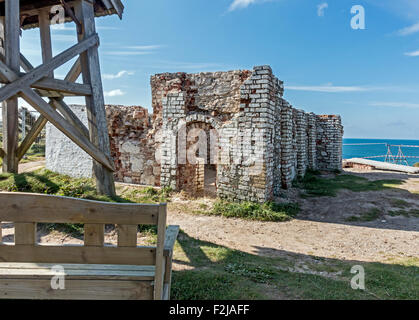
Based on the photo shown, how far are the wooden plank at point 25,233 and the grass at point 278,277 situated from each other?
4.96 feet

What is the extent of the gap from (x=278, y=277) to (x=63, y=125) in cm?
435

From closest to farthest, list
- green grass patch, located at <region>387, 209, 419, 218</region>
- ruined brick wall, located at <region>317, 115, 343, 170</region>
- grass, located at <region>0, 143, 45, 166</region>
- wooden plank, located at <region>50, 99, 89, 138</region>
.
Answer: wooden plank, located at <region>50, 99, 89, 138</region>
green grass patch, located at <region>387, 209, 419, 218</region>
grass, located at <region>0, 143, 45, 166</region>
ruined brick wall, located at <region>317, 115, 343, 170</region>

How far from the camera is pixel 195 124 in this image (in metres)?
7.57

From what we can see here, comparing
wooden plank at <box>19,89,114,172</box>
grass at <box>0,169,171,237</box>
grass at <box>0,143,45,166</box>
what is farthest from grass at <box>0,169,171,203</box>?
grass at <box>0,143,45,166</box>

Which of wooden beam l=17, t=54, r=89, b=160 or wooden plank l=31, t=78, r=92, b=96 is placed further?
wooden beam l=17, t=54, r=89, b=160

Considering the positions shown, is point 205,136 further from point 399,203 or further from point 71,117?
point 399,203

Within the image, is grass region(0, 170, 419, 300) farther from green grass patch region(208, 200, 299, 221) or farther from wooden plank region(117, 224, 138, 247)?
green grass patch region(208, 200, 299, 221)

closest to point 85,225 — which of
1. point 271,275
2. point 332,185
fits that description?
point 271,275

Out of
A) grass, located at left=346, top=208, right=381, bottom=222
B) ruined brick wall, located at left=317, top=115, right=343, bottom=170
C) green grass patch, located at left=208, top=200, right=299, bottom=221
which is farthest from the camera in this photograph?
ruined brick wall, located at left=317, top=115, right=343, bottom=170

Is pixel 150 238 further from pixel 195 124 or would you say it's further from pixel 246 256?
pixel 195 124

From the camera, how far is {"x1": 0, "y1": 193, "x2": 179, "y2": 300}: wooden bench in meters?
1.68
